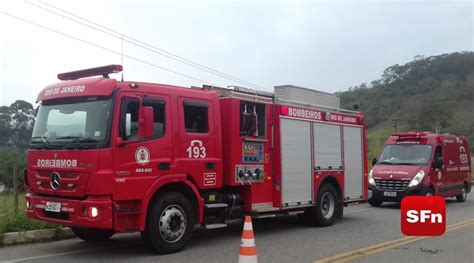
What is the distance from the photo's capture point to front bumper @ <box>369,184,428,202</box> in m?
15.9

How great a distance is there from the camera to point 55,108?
8531 mm

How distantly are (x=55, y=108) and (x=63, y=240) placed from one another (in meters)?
2.61

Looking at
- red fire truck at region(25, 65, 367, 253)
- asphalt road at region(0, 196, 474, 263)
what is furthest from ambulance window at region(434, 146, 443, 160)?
red fire truck at region(25, 65, 367, 253)

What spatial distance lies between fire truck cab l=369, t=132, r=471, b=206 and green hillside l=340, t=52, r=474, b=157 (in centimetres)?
4237

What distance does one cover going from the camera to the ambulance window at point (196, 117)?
904 centimetres

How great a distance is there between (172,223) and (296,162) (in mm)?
3643

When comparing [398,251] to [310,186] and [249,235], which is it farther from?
[249,235]

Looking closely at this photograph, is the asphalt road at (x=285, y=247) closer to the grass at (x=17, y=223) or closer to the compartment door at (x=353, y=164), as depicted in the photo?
the grass at (x=17, y=223)

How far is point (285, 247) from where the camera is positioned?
29.9ft

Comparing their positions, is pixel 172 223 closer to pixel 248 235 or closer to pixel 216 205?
pixel 216 205

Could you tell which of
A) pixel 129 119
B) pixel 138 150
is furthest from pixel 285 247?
pixel 129 119

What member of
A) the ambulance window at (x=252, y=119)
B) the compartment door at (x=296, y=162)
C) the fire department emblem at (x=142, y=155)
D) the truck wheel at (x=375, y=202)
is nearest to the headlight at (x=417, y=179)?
the truck wheel at (x=375, y=202)

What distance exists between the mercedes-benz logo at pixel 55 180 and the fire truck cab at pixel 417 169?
11.0 meters

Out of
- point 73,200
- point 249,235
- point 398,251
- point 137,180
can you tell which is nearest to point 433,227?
point 249,235
